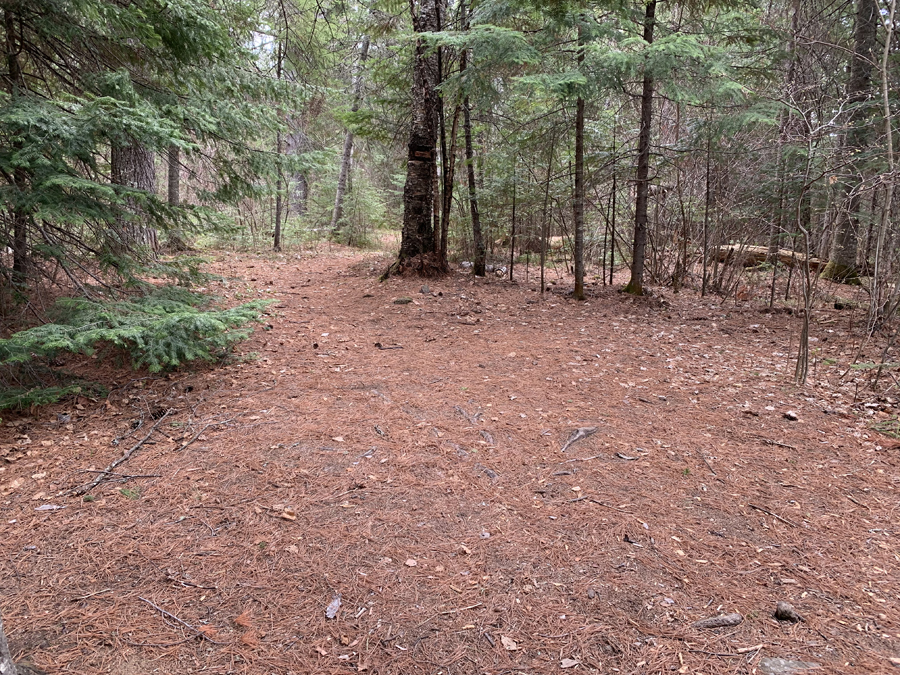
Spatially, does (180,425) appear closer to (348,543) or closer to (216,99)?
(348,543)

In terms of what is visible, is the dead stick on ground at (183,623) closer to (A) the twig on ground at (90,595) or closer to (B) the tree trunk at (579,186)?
(A) the twig on ground at (90,595)

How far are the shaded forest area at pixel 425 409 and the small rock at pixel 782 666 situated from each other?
0.07 feet

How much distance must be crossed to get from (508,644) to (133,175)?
7.29 meters

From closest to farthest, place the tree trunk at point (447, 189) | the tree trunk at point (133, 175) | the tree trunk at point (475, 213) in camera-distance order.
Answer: the tree trunk at point (133, 175)
the tree trunk at point (447, 189)
the tree trunk at point (475, 213)

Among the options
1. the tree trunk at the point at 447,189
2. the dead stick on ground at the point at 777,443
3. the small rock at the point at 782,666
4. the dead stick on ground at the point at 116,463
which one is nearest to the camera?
the small rock at the point at 782,666

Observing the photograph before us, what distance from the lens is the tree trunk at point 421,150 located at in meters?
8.33

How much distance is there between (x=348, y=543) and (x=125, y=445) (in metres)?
2.13

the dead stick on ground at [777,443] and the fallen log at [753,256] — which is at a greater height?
the fallen log at [753,256]

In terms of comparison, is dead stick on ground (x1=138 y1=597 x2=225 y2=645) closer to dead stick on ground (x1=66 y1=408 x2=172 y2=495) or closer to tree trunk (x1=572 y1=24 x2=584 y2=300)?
dead stick on ground (x1=66 y1=408 x2=172 y2=495)

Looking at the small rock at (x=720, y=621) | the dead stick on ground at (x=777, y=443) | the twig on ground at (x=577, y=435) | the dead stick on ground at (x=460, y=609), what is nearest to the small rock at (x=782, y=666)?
the small rock at (x=720, y=621)

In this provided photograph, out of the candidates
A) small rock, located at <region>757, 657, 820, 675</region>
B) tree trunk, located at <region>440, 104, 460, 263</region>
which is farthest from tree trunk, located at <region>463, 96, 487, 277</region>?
small rock, located at <region>757, 657, 820, 675</region>

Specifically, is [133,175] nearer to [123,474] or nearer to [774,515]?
[123,474]

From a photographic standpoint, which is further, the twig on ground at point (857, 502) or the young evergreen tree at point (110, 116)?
the young evergreen tree at point (110, 116)

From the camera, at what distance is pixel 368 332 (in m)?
6.41
